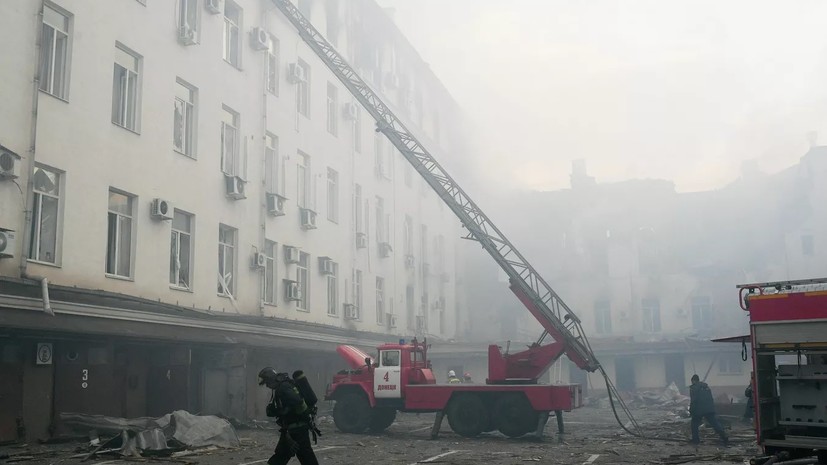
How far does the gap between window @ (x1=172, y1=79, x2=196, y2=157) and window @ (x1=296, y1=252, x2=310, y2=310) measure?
276 inches

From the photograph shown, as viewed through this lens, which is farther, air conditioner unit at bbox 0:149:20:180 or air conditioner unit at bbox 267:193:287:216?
air conditioner unit at bbox 267:193:287:216

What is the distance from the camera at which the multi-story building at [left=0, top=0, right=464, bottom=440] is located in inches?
613

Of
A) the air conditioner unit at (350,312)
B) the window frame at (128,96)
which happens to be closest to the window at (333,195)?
the air conditioner unit at (350,312)

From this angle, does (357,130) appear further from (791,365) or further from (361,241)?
(791,365)

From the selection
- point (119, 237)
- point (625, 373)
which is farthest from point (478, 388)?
point (625, 373)

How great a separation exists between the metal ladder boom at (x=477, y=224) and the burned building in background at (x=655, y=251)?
21.5 m

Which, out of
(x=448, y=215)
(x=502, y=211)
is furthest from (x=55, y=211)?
(x=502, y=211)

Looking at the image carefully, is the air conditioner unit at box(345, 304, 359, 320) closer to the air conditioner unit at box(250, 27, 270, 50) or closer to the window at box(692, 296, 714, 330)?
the air conditioner unit at box(250, 27, 270, 50)

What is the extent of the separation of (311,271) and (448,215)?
1879 centimetres

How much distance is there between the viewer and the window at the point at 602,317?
4931cm

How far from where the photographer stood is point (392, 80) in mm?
39406

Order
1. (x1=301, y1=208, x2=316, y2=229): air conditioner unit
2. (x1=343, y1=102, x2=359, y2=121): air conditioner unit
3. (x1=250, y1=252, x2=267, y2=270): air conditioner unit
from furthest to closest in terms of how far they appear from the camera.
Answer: (x1=343, y1=102, x2=359, y2=121): air conditioner unit → (x1=301, y1=208, x2=316, y2=229): air conditioner unit → (x1=250, y1=252, x2=267, y2=270): air conditioner unit

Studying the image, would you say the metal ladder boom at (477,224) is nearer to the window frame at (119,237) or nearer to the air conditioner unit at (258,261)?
the air conditioner unit at (258,261)

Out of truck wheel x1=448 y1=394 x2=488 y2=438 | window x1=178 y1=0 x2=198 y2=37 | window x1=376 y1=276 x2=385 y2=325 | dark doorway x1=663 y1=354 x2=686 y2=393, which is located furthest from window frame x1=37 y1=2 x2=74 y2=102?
dark doorway x1=663 y1=354 x2=686 y2=393
